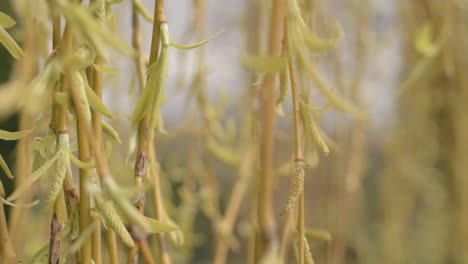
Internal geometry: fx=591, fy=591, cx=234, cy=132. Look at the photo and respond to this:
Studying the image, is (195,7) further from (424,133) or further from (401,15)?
(424,133)

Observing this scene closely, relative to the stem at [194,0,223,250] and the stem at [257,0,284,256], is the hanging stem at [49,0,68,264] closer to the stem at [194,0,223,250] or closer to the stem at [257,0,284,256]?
the stem at [257,0,284,256]

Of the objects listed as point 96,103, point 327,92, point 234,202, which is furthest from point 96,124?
point 234,202

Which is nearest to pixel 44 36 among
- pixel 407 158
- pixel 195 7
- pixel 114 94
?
pixel 195 7

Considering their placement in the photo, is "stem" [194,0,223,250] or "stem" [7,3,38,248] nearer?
"stem" [7,3,38,248]

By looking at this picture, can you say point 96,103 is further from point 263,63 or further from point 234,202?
point 234,202

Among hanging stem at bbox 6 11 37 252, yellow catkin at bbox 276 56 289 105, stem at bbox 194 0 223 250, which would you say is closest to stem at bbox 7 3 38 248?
hanging stem at bbox 6 11 37 252
